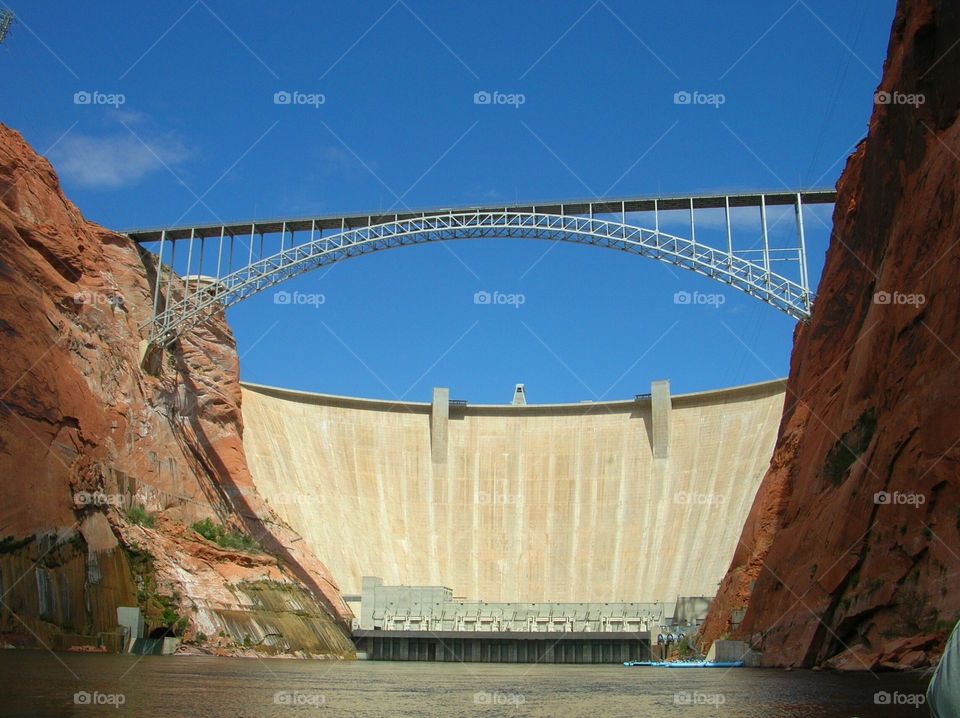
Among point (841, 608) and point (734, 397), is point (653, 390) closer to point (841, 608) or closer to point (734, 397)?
point (734, 397)

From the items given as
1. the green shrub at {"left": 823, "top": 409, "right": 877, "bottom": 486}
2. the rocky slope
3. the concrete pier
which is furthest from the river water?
the concrete pier

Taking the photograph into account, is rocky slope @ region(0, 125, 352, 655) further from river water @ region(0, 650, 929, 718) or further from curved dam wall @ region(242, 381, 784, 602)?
curved dam wall @ region(242, 381, 784, 602)

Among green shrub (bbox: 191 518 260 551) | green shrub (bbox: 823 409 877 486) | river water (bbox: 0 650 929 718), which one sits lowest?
river water (bbox: 0 650 929 718)

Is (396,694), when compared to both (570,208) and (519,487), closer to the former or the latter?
(570,208)

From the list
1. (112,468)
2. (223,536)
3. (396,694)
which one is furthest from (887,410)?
(223,536)

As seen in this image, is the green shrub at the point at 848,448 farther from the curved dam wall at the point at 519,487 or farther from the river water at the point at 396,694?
the curved dam wall at the point at 519,487

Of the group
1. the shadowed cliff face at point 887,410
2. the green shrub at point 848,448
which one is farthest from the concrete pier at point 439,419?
the green shrub at point 848,448
